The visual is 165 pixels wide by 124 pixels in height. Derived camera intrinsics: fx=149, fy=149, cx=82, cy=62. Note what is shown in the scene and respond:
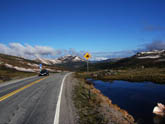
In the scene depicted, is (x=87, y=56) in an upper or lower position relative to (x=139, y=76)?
upper

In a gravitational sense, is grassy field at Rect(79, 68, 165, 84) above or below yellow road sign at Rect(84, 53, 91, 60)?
below

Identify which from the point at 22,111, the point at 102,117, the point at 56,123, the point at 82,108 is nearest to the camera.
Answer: the point at 56,123

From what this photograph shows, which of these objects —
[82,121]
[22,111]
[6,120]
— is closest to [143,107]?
[82,121]

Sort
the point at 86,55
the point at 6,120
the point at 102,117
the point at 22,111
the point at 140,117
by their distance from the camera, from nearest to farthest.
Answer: the point at 6,120, the point at 102,117, the point at 22,111, the point at 140,117, the point at 86,55

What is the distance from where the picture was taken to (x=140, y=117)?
10367 mm

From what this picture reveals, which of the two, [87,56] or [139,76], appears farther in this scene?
[139,76]

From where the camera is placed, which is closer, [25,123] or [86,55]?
[25,123]

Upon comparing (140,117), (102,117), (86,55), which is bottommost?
(140,117)

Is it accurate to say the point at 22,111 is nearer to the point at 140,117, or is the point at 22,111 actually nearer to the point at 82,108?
the point at 82,108

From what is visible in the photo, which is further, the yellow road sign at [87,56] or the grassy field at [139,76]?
the grassy field at [139,76]

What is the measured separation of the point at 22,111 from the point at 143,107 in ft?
31.5

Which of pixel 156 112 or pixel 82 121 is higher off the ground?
pixel 82 121

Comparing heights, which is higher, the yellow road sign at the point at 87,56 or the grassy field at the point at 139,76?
the yellow road sign at the point at 87,56

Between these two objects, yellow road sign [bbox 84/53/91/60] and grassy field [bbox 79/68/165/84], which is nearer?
yellow road sign [bbox 84/53/91/60]
